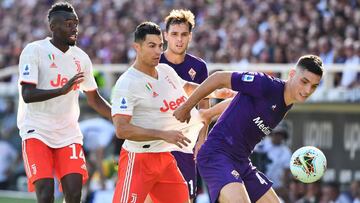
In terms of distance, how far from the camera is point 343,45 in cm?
1886

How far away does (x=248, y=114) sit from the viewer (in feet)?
31.8

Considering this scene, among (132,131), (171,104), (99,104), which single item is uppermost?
(171,104)

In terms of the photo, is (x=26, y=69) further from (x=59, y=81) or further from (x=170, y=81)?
(x=170, y=81)

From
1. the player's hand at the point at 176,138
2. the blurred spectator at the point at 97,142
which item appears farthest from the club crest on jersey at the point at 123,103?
the blurred spectator at the point at 97,142

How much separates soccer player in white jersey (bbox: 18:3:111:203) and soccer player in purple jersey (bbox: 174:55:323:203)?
1518mm

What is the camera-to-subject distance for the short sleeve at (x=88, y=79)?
11.0 meters

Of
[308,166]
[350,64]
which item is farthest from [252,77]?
[350,64]

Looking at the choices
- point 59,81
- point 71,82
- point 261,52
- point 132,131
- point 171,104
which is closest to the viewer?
point 132,131

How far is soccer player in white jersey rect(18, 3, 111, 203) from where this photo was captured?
33.9 ft

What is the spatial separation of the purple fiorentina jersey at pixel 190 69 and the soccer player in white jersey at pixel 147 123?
0.99 m

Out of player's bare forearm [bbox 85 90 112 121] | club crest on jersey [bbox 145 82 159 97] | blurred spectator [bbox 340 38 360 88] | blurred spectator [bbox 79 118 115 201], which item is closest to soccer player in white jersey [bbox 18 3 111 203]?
player's bare forearm [bbox 85 90 112 121]

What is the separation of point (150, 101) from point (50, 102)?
1.16m

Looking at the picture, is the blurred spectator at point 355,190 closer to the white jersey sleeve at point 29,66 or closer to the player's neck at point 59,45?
the player's neck at point 59,45

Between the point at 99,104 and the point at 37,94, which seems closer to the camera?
the point at 37,94
